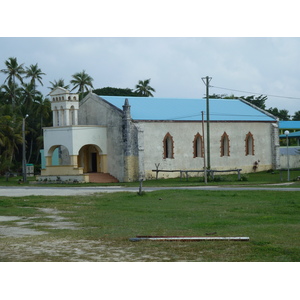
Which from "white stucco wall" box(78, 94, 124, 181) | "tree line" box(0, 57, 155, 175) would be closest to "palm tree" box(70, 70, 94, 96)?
"tree line" box(0, 57, 155, 175)

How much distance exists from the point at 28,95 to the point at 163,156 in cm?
3052

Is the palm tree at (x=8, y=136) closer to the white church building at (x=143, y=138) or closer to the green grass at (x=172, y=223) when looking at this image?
the white church building at (x=143, y=138)

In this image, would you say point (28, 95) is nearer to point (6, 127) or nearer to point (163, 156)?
point (6, 127)

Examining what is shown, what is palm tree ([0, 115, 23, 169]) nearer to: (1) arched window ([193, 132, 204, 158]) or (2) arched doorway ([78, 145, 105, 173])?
(2) arched doorway ([78, 145, 105, 173])

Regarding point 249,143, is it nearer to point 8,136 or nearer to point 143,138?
point 143,138

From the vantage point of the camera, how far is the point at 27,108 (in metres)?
81.4

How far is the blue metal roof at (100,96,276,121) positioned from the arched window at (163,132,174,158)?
62.5 inches

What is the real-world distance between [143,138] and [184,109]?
6.41m

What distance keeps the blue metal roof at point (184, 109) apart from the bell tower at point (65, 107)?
2.94 m

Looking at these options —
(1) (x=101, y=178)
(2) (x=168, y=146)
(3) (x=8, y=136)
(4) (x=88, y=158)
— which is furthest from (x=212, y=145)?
(3) (x=8, y=136)

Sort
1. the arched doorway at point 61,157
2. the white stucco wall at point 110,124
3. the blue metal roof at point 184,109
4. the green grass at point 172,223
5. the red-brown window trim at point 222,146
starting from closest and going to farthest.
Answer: the green grass at point 172,223 < the white stucco wall at point 110,124 < the blue metal roof at point 184,109 < the red-brown window trim at point 222,146 < the arched doorway at point 61,157

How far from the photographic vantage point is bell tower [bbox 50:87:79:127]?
186ft


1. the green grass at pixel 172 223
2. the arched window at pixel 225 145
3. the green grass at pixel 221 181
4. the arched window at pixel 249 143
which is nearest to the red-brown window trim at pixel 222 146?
the arched window at pixel 225 145

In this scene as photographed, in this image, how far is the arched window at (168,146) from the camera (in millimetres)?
57353
